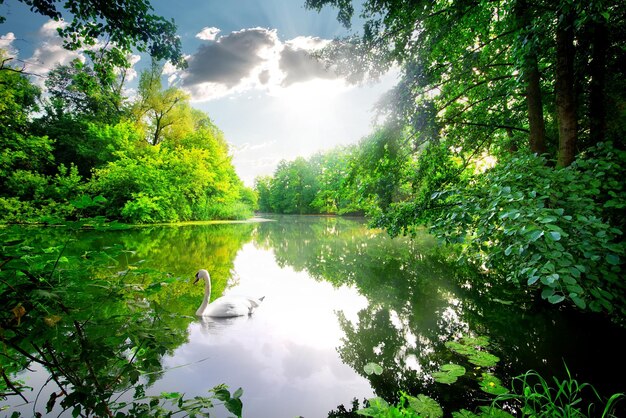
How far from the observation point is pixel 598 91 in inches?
158

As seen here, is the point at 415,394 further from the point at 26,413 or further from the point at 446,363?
the point at 26,413

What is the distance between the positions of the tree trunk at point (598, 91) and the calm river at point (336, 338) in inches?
130

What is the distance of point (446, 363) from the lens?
11.6ft

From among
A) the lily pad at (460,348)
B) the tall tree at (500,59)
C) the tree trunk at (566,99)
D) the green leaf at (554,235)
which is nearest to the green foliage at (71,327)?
the green leaf at (554,235)

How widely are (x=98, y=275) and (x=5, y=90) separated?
16438 mm

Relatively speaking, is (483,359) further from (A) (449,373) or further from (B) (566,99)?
(B) (566,99)

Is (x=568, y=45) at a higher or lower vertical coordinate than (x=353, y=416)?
higher

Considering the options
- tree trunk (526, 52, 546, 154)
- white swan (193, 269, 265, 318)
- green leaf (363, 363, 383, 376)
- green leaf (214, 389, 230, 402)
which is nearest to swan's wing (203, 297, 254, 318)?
white swan (193, 269, 265, 318)

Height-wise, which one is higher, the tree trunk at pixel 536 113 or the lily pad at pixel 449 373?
the tree trunk at pixel 536 113

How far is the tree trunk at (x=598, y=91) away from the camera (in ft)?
12.8

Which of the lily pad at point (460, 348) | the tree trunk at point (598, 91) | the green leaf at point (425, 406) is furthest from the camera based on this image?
the tree trunk at point (598, 91)

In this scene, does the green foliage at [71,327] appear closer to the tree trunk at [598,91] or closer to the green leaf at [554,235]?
the green leaf at [554,235]

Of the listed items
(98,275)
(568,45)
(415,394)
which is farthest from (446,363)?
(98,275)

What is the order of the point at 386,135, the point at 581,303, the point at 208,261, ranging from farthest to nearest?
the point at 208,261 < the point at 386,135 < the point at 581,303
